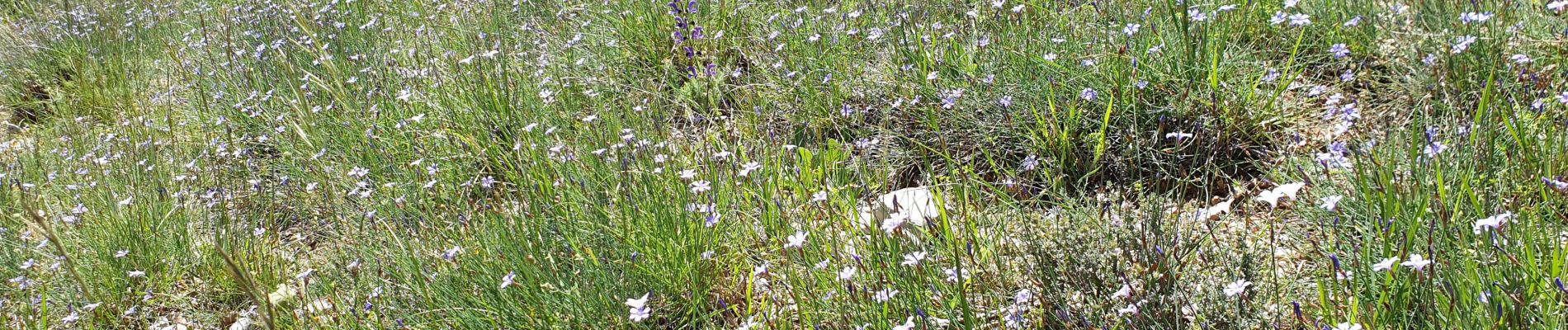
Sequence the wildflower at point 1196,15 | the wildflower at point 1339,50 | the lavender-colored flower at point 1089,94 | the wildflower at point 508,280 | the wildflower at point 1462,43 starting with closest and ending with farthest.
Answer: the wildflower at point 508,280 → the wildflower at point 1462,43 → the wildflower at point 1339,50 → the lavender-colored flower at point 1089,94 → the wildflower at point 1196,15

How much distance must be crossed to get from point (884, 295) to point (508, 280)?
85 centimetres

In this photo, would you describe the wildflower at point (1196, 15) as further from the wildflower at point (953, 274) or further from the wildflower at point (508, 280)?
the wildflower at point (508, 280)

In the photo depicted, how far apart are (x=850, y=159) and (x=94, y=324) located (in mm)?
2258

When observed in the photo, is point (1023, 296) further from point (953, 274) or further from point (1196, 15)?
point (1196, 15)

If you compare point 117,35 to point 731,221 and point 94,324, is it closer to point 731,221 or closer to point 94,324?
point 94,324

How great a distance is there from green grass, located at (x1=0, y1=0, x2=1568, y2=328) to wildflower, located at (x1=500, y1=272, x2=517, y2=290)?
0.14 ft

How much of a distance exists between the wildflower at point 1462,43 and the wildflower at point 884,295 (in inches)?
57.1

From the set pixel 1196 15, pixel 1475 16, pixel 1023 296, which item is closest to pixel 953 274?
pixel 1023 296

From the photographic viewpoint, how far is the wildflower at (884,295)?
1738 millimetres

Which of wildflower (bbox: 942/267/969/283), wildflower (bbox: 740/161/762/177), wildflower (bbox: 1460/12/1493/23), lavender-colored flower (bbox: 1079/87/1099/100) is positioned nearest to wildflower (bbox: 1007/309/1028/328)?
wildflower (bbox: 942/267/969/283)

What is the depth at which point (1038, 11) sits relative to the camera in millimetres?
3234

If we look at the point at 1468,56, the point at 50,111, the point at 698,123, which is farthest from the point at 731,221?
the point at 50,111

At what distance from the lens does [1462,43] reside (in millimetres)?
2227

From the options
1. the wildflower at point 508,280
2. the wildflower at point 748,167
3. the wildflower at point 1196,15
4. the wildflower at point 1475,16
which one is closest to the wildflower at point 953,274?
the wildflower at point 748,167
